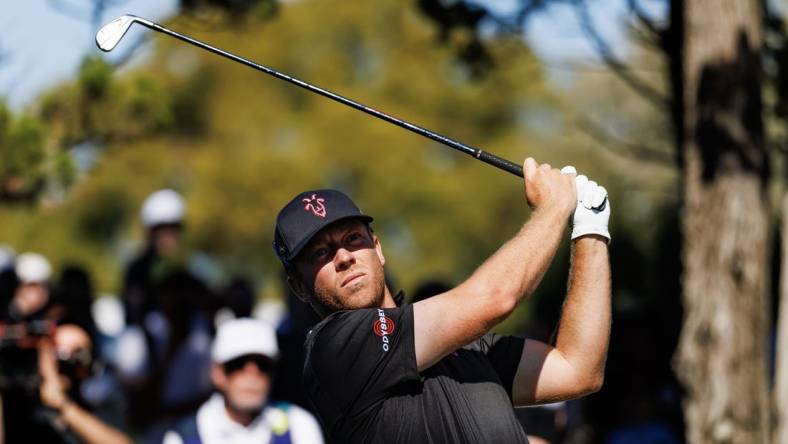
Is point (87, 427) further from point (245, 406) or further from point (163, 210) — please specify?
point (163, 210)

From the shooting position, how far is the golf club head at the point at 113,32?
15.7ft

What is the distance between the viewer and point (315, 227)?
13.2 feet

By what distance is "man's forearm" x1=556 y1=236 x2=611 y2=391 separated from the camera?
4039 mm

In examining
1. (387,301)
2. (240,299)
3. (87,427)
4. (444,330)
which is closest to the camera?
(444,330)

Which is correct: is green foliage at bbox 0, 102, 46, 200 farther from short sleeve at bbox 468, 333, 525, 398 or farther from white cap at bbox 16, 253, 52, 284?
short sleeve at bbox 468, 333, 525, 398

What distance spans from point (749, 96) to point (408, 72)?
27697 mm

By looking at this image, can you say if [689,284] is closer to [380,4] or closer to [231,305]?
[231,305]

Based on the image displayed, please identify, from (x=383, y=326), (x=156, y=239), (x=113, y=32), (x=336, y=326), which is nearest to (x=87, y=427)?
(x=156, y=239)

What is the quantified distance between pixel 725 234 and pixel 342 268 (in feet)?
12.9

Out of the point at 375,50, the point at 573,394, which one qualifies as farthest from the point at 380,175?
the point at 573,394

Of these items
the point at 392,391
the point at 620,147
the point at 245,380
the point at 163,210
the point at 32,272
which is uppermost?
the point at 620,147

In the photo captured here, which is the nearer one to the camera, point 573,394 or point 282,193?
point 573,394

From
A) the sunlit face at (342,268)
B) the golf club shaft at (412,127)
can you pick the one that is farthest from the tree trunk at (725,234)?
the sunlit face at (342,268)

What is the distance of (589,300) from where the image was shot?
13.3 ft
